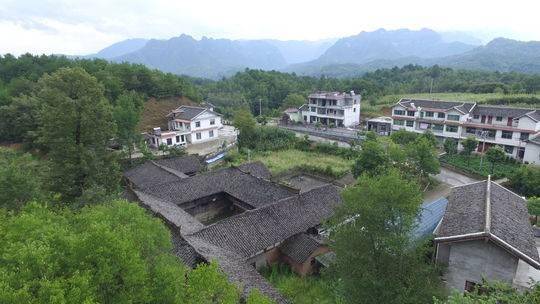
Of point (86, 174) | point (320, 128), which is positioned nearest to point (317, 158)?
point (320, 128)

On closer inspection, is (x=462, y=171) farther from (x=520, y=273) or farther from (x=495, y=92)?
(x=495, y=92)

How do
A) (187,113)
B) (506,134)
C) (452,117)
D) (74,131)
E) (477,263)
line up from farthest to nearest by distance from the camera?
1. (187,113)
2. (452,117)
3. (506,134)
4. (74,131)
5. (477,263)

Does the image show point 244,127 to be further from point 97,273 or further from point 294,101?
point 97,273

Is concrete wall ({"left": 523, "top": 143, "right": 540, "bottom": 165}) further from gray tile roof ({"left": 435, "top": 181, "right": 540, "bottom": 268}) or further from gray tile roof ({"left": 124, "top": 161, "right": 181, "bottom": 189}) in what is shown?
gray tile roof ({"left": 124, "top": 161, "right": 181, "bottom": 189})

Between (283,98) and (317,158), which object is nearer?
(317,158)

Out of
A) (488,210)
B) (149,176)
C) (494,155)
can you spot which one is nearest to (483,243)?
(488,210)

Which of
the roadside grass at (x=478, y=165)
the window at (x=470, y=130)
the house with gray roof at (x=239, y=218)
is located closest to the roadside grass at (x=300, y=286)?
the house with gray roof at (x=239, y=218)

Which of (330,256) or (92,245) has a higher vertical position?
(92,245)
